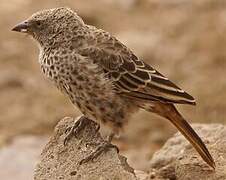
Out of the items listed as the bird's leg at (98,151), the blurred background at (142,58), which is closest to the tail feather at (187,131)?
the bird's leg at (98,151)

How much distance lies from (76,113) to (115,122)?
4668 millimetres

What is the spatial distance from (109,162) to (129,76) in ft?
2.39

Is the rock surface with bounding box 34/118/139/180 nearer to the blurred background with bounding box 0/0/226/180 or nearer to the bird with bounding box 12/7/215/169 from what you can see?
the bird with bounding box 12/7/215/169

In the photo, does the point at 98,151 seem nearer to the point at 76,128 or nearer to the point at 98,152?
the point at 98,152

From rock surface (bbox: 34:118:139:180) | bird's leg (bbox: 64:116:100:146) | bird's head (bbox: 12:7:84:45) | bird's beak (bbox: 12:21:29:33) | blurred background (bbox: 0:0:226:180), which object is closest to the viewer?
rock surface (bbox: 34:118:139:180)

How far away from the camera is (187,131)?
730 cm

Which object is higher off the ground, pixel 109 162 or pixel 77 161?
pixel 77 161

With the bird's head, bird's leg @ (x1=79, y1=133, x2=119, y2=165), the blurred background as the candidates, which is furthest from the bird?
the blurred background

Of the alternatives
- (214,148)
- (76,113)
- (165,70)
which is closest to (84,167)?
(214,148)

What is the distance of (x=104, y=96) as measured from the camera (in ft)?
23.9

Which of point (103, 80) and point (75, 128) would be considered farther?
point (75, 128)

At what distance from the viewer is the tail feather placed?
7254 mm

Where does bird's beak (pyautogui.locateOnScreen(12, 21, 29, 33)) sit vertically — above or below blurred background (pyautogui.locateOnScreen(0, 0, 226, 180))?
below

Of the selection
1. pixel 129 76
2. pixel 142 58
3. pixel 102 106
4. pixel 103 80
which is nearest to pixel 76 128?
pixel 102 106
